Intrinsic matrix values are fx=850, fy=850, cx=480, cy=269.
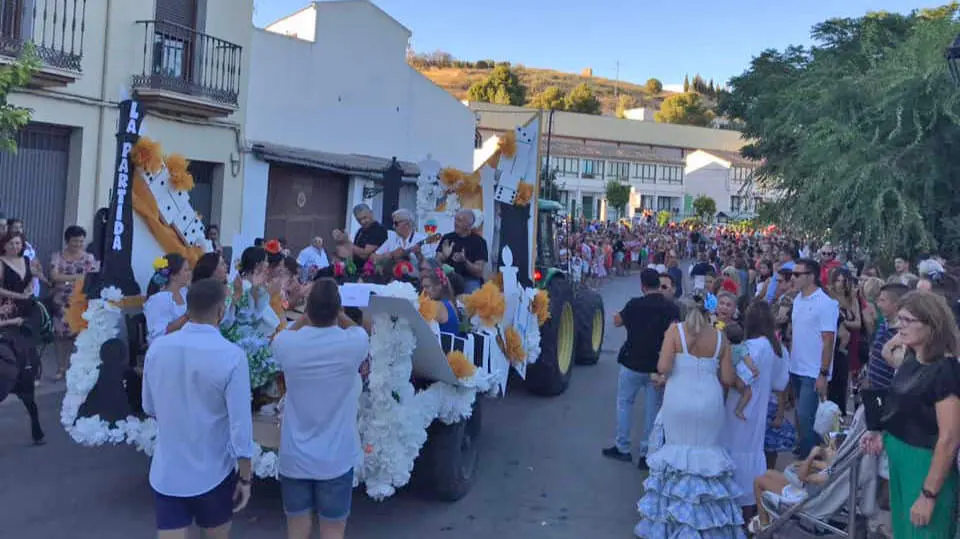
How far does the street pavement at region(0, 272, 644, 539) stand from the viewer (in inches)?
221

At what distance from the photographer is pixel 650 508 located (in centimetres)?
560

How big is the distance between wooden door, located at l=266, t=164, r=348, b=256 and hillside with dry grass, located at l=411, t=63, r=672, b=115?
11662 centimetres

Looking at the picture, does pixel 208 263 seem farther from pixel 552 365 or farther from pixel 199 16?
pixel 199 16

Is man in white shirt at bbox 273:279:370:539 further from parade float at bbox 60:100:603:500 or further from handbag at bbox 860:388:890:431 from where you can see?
handbag at bbox 860:388:890:431

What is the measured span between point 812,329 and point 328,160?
13.4 m

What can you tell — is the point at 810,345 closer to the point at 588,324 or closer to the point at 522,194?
the point at 522,194

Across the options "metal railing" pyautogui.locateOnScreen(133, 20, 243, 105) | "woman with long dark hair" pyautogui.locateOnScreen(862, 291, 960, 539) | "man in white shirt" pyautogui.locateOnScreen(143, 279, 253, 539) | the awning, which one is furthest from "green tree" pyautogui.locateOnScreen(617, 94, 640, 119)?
"man in white shirt" pyautogui.locateOnScreen(143, 279, 253, 539)

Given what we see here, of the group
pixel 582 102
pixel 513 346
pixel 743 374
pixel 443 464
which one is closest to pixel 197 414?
pixel 443 464

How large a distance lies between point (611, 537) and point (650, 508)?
0.38m

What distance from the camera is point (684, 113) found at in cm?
10362

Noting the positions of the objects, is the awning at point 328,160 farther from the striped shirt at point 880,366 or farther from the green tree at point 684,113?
the green tree at point 684,113

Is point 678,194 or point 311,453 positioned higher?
point 678,194

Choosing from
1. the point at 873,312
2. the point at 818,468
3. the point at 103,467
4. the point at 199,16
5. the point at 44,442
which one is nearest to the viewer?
the point at 818,468

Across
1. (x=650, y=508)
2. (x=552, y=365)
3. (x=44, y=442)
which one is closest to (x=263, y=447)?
(x=650, y=508)
